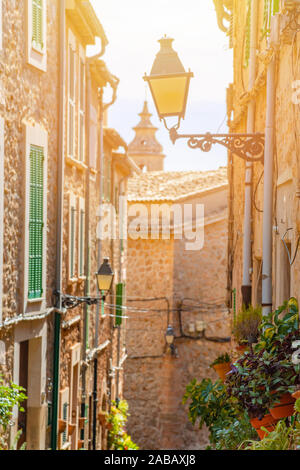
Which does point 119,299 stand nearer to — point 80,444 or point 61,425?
point 80,444

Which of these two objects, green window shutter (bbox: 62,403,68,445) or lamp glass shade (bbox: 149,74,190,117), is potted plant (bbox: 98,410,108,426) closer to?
green window shutter (bbox: 62,403,68,445)

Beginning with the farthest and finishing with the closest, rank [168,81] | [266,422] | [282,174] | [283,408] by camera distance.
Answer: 1. [168,81]
2. [282,174]
3. [266,422]
4. [283,408]

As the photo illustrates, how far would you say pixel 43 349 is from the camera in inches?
385

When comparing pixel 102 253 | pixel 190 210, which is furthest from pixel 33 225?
pixel 190 210

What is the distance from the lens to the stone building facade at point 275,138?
5.73m

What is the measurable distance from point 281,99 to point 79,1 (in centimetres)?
567

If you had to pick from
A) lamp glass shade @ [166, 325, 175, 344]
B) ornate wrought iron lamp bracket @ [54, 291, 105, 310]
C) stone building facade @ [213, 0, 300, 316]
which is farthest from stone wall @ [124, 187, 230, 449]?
ornate wrought iron lamp bracket @ [54, 291, 105, 310]

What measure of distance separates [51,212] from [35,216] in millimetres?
1052

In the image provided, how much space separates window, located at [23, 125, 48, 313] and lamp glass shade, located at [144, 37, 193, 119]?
95.9 inches

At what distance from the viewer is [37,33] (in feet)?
30.3

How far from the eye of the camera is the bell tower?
1772 inches

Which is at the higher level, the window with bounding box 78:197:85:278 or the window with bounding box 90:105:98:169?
the window with bounding box 90:105:98:169

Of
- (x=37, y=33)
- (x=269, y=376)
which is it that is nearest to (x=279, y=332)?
(x=269, y=376)

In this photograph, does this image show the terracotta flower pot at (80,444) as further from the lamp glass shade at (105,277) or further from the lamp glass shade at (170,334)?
the lamp glass shade at (170,334)
